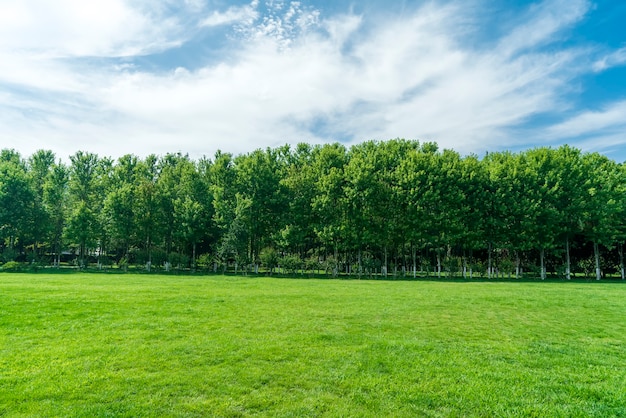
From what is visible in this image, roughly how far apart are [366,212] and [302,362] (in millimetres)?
33787

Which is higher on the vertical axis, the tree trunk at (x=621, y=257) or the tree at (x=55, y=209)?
the tree at (x=55, y=209)

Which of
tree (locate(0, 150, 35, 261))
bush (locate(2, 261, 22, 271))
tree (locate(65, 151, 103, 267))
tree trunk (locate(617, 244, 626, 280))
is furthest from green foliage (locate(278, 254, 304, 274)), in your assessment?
tree trunk (locate(617, 244, 626, 280))

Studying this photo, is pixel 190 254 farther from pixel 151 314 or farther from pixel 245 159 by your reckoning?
pixel 151 314

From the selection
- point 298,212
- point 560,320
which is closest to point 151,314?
point 560,320

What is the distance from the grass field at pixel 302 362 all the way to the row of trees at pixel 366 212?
27133mm

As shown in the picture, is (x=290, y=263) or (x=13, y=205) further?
(x=13, y=205)

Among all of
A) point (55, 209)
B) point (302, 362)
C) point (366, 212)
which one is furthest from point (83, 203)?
point (302, 362)

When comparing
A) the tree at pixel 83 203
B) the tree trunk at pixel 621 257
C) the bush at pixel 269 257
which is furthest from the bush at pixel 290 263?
the tree trunk at pixel 621 257

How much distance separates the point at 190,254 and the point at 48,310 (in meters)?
39.6

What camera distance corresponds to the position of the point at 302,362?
7879 millimetres

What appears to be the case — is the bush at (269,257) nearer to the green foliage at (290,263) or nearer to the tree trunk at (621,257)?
the green foliage at (290,263)

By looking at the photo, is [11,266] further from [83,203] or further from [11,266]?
[83,203]

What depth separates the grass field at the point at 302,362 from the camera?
5.87 metres

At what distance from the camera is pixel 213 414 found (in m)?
5.50
